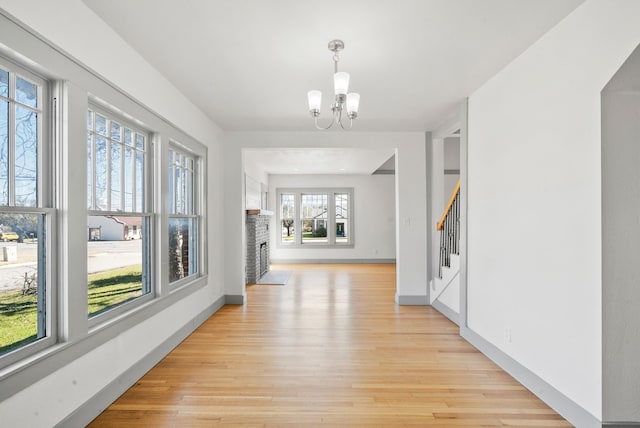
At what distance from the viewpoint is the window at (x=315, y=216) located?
10.3 metres

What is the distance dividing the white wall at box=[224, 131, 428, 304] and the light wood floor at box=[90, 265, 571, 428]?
712 mm

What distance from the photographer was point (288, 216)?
10328 millimetres

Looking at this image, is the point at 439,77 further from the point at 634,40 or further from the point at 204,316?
the point at 204,316

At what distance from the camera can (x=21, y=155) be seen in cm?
182

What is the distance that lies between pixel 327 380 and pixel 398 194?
3.14 meters

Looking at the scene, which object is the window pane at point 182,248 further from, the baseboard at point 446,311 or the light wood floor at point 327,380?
the baseboard at point 446,311

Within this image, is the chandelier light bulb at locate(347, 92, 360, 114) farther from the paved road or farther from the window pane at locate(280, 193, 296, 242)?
the window pane at locate(280, 193, 296, 242)

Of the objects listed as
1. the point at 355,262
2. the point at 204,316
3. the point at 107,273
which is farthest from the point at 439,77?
the point at 355,262

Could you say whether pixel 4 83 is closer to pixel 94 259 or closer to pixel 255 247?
pixel 94 259

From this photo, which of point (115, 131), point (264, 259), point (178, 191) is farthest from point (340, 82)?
point (264, 259)

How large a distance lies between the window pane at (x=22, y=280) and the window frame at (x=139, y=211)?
1.28 feet

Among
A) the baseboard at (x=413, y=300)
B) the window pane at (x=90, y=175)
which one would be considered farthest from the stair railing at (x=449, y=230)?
the window pane at (x=90, y=175)

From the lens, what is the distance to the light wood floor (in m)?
2.25

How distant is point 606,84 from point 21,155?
10.8 ft
